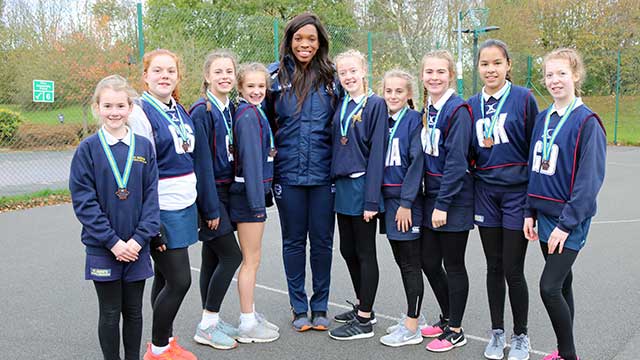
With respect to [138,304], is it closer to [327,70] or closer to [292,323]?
[292,323]

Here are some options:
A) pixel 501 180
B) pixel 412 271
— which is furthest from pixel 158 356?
pixel 501 180

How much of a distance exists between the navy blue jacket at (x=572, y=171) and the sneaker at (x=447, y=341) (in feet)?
3.35

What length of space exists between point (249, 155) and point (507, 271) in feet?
5.72

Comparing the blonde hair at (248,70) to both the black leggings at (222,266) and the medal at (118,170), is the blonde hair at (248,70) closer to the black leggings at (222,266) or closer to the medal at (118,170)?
the black leggings at (222,266)

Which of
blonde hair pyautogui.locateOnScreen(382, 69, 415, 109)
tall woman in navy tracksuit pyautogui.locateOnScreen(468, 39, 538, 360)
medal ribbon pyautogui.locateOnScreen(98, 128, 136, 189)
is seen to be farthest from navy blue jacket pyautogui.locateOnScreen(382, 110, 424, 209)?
medal ribbon pyautogui.locateOnScreen(98, 128, 136, 189)

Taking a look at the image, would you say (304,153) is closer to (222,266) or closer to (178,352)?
(222,266)

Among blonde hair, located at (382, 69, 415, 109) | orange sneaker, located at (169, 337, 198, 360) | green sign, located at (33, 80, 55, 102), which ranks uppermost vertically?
green sign, located at (33, 80, 55, 102)

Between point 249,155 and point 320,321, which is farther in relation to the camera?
point 320,321

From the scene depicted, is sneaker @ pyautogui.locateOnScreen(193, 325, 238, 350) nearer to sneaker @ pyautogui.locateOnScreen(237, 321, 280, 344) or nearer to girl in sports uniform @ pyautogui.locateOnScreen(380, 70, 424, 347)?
sneaker @ pyautogui.locateOnScreen(237, 321, 280, 344)

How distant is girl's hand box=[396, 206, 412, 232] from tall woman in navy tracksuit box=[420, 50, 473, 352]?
123mm

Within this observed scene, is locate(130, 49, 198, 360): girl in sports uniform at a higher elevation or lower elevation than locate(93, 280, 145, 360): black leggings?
higher

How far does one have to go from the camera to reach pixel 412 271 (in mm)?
3896

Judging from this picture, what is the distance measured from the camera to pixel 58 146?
1164 cm

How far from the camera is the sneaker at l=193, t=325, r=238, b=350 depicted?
3850 millimetres
